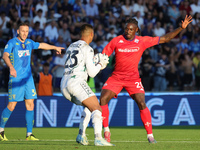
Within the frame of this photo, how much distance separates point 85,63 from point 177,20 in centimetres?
1327

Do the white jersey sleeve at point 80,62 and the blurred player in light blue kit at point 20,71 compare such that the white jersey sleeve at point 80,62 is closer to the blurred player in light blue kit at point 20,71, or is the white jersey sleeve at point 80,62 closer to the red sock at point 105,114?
the red sock at point 105,114

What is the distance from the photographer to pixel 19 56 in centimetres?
926

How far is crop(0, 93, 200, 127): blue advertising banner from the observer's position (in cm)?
1441

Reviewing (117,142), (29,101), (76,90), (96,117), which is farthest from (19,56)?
(96,117)

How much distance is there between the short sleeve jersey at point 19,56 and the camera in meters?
9.24

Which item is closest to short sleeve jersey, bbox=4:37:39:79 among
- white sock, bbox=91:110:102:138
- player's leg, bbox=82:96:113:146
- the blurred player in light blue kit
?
the blurred player in light blue kit

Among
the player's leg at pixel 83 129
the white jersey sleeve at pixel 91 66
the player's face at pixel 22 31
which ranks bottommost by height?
the player's leg at pixel 83 129

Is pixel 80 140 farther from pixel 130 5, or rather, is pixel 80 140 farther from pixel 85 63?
pixel 130 5

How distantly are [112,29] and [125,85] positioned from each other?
923 centimetres

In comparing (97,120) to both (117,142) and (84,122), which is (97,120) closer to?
(84,122)

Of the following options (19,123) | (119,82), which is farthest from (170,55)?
(119,82)

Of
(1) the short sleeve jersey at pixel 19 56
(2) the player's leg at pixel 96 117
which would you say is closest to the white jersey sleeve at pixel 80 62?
(2) the player's leg at pixel 96 117

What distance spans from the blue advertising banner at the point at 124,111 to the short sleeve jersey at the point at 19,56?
509cm

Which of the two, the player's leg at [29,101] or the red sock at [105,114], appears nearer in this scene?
the red sock at [105,114]
